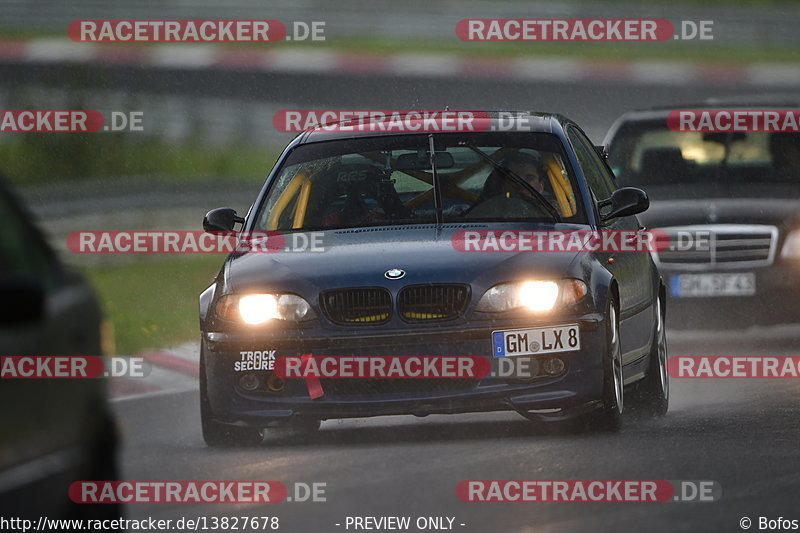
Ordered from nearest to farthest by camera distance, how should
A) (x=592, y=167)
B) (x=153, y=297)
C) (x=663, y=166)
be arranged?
(x=592, y=167) < (x=663, y=166) < (x=153, y=297)

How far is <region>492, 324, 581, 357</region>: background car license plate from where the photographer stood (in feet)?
30.8

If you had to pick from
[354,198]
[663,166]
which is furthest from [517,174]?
[663,166]

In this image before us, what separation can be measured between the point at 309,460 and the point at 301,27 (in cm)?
2625

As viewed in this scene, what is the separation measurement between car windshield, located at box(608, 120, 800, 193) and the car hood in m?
5.65

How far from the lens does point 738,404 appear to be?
11.5 m

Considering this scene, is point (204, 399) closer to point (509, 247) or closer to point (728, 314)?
point (509, 247)

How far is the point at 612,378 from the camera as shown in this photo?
9664mm

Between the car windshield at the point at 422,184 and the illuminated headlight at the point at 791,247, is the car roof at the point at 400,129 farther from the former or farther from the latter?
the illuminated headlight at the point at 791,247

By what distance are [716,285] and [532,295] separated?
16.5 ft

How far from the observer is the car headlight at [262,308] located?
9.53 metres

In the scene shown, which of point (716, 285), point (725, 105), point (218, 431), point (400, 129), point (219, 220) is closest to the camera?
point (218, 431)

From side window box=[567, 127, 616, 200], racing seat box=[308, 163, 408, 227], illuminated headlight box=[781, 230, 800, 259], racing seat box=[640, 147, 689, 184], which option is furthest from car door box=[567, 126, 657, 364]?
racing seat box=[640, 147, 689, 184]

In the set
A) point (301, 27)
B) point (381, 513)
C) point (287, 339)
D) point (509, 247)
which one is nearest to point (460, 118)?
point (509, 247)

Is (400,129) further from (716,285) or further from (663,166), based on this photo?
(663,166)
